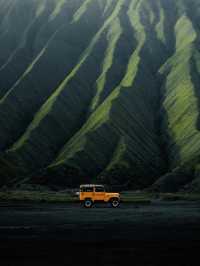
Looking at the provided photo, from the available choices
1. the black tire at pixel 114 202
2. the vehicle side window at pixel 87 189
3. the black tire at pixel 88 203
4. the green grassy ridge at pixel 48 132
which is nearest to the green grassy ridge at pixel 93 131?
the green grassy ridge at pixel 48 132

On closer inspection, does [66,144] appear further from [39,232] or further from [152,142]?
[39,232]

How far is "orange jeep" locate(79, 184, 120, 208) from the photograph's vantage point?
69.6 meters

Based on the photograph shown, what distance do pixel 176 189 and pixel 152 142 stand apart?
4508cm

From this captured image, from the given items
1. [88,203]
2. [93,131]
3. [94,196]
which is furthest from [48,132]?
[88,203]

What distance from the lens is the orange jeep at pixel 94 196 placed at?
69.6 meters

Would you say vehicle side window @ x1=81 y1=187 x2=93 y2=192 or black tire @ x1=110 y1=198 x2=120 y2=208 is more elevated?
vehicle side window @ x1=81 y1=187 x2=93 y2=192

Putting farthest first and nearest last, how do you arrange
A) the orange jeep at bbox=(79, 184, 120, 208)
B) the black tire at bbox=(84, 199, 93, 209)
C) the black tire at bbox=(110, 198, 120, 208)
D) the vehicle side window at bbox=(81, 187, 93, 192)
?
the black tire at bbox=(110, 198, 120, 208)
the vehicle side window at bbox=(81, 187, 93, 192)
the orange jeep at bbox=(79, 184, 120, 208)
the black tire at bbox=(84, 199, 93, 209)

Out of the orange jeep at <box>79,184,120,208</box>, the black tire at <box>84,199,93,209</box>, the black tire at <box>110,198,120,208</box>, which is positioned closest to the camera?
the black tire at <box>84,199,93,209</box>

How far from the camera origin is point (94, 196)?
69.9 metres

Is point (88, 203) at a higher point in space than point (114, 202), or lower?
lower

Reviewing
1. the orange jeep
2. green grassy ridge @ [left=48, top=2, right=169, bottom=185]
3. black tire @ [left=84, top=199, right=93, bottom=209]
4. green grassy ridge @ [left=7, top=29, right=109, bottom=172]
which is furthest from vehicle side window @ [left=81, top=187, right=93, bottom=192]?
green grassy ridge @ [left=7, top=29, right=109, bottom=172]

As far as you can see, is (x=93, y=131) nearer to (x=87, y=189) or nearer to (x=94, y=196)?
(x=87, y=189)

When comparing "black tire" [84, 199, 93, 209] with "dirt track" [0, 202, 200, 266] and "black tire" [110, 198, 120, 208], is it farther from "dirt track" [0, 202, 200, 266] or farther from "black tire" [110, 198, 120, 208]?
"dirt track" [0, 202, 200, 266]

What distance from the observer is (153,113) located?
200 metres
